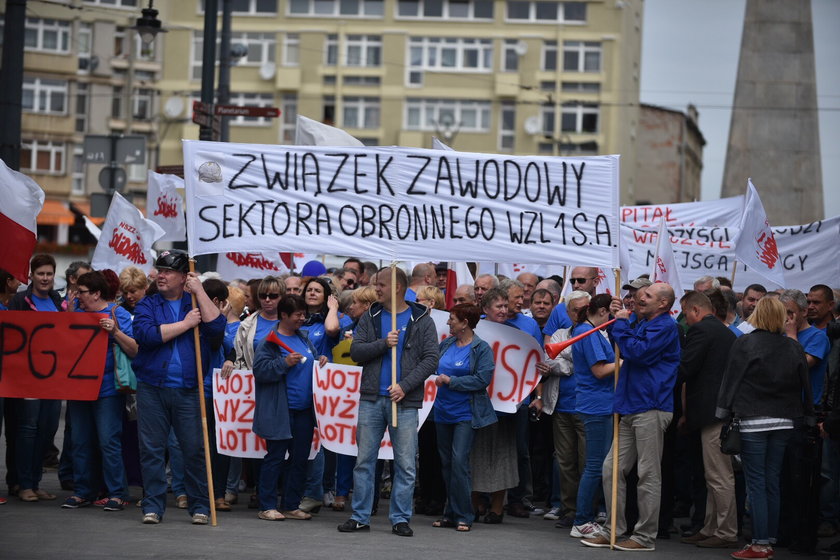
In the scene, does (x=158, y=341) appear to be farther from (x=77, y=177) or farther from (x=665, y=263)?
(x=77, y=177)

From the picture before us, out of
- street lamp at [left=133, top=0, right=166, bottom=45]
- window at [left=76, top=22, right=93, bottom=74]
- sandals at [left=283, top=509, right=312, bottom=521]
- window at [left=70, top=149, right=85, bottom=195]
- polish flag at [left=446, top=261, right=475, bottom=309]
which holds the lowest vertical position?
sandals at [left=283, top=509, right=312, bottom=521]

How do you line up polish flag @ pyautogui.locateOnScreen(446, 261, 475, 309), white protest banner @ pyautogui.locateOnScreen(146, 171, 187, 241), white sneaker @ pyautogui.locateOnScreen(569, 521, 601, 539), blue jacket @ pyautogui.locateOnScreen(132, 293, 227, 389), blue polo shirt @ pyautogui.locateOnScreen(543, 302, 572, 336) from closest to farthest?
blue jacket @ pyautogui.locateOnScreen(132, 293, 227, 389) < white sneaker @ pyautogui.locateOnScreen(569, 521, 601, 539) < blue polo shirt @ pyautogui.locateOnScreen(543, 302, 572, 336) < polish flag @ pyautogui.locateOnScreen(446, 261, 475, 309) < white protest banner @ pyautogui.locateOnScreen(146, 171, 187, 241)

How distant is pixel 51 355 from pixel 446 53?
52575 millimetres

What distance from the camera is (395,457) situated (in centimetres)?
1020

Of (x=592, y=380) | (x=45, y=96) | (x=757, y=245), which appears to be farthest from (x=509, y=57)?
(x=592, y=380)

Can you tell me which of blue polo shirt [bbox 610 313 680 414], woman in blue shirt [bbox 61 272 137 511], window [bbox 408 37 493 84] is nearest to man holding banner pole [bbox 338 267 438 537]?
blue polo shirt [bbox 610 313 680 414]

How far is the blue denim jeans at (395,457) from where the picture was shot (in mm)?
10109

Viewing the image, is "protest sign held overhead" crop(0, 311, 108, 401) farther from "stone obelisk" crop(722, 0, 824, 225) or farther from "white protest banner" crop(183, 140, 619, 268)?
"stone obelisk" crop(722, 0, 824, 225)

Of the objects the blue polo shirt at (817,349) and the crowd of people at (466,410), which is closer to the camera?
the crowd of people at (466,410)

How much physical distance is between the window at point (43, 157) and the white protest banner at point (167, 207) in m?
46.6

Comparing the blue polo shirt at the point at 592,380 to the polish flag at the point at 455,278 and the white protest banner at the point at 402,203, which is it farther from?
the polish flag at the point at 455,278

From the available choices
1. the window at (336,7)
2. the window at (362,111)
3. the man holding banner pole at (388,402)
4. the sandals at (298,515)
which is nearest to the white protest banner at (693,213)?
the man holding banner pole at (388,402)

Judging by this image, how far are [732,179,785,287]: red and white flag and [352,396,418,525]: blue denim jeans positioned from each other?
527cm

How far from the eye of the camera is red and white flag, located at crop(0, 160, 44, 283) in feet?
33.6
